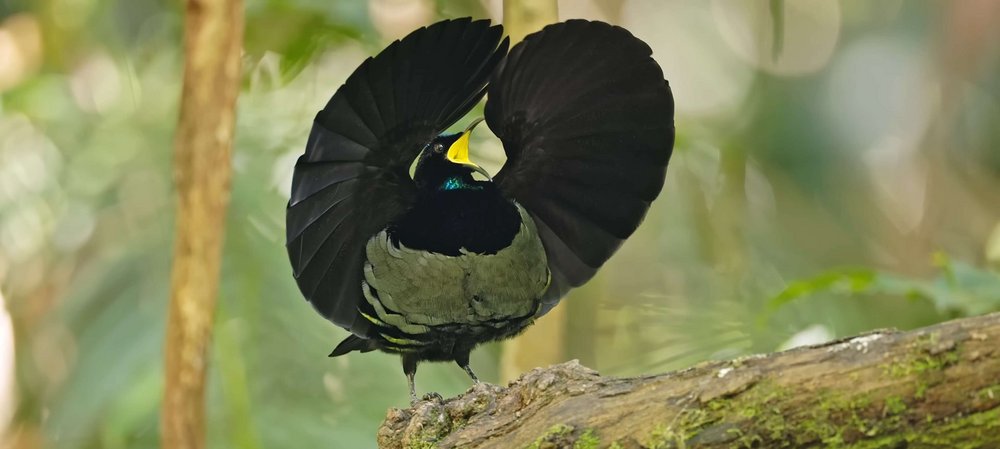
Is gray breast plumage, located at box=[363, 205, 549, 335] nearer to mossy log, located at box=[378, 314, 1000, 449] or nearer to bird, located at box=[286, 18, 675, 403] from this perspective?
bird, located at box=[286, 18, 675, 403]

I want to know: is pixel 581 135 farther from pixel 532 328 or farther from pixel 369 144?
pixel 532 328

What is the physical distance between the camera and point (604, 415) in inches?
79.0

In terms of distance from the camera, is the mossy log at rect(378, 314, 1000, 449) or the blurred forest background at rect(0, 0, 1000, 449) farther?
the blurred forest background at rect(0, 0, 1000, 449)

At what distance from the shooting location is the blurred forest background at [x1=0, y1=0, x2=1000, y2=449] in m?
5.18


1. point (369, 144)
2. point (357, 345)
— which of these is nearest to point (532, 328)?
point (357, 345)

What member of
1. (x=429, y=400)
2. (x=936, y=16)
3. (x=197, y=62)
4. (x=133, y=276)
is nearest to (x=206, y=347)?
(x=197, y=62)

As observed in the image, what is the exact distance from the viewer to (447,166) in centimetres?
271

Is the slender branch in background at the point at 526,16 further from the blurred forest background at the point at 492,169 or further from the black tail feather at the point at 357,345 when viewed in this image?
the black tail feather at the point at 357,345

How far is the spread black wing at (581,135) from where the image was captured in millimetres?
Answer: 2613

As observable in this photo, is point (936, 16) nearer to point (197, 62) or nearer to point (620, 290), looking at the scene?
point (620, 290)

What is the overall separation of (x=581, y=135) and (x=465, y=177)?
32 cm

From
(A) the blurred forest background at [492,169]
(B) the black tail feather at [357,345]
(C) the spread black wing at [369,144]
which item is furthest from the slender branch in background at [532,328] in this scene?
(C) the spread black wing at [369,144]

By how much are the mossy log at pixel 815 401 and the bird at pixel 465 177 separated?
2.06 ft

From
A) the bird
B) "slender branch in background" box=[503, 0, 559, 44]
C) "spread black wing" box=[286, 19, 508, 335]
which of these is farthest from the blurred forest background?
"spread black wing" box=[286, 19, 508, 335]
